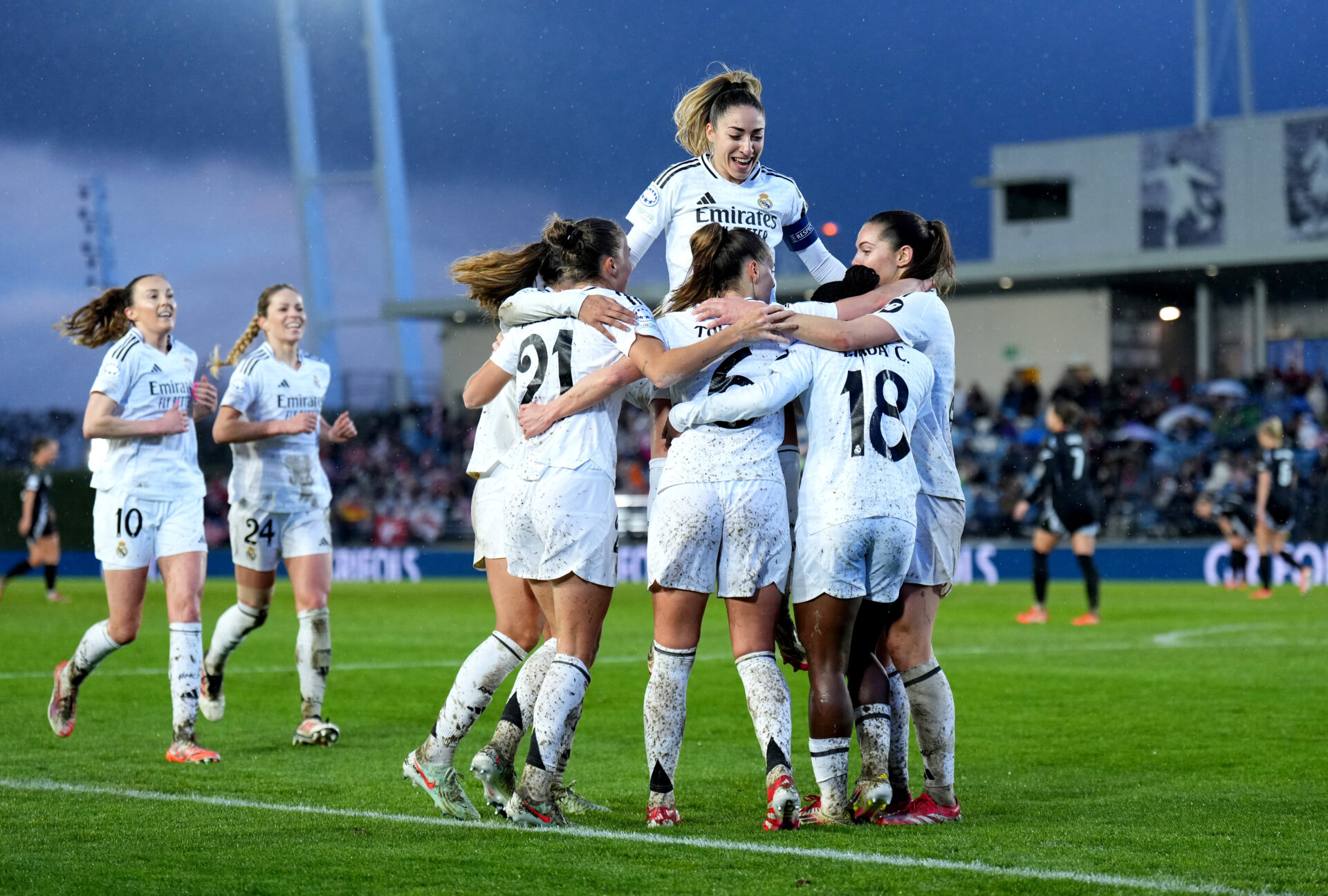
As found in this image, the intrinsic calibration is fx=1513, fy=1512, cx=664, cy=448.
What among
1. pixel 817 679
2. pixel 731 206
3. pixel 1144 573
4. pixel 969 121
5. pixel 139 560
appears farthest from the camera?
pixel 969 121

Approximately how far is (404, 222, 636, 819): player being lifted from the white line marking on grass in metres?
0.19

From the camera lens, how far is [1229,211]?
115 ft

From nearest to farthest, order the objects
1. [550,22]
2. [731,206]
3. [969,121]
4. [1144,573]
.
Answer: [731,206]
[1144,573]
[969,121]
[550,22]

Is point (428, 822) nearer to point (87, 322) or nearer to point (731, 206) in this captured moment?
point (731, 206)

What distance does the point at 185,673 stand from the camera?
719 cm

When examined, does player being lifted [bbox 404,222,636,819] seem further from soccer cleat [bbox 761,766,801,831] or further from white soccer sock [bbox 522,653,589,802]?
soccer cleat [bbox 761,766,801,831]

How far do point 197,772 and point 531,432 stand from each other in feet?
8.58

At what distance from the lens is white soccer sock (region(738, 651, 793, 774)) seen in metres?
5.02

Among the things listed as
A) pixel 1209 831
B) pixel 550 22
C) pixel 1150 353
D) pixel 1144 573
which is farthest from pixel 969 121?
pixel 1209 831

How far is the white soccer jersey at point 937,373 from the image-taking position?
5242 millimetres

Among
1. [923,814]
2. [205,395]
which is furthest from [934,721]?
[205,395]

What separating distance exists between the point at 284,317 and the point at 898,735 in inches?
171

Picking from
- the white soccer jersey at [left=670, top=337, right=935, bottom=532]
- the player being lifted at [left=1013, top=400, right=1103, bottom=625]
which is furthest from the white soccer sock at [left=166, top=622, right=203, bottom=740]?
the player being lifted at [left=1013, top=400, right=1103, bottom=625]

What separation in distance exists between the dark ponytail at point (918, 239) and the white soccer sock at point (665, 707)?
1.60m
